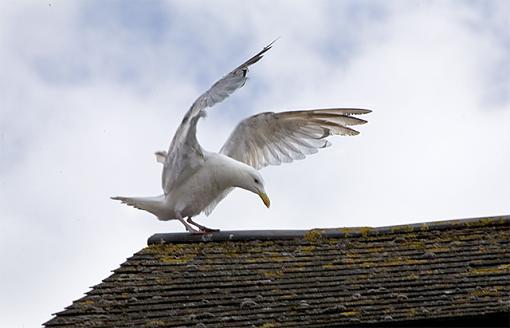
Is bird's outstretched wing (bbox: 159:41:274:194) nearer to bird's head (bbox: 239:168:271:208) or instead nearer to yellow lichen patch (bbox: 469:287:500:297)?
bird's head (bbox: 239:168:271:208)

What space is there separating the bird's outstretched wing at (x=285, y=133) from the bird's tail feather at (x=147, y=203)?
45.6 inches

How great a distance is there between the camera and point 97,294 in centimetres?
1028

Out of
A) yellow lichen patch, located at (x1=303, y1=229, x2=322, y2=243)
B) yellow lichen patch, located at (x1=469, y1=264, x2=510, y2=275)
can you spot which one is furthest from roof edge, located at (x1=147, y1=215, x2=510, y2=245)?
yellow lichen patch, located at (x1=469, y1=264, x2=510, y2=275)

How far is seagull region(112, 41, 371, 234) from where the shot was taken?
42.5 feet

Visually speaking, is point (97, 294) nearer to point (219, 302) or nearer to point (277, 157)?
point (219, 302)

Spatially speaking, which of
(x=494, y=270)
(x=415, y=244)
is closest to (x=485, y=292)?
(x=494, y=270)

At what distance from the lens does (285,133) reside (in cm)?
1448

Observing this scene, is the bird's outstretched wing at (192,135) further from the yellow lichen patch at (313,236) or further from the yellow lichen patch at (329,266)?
the yellow lichen patch at (329,266)

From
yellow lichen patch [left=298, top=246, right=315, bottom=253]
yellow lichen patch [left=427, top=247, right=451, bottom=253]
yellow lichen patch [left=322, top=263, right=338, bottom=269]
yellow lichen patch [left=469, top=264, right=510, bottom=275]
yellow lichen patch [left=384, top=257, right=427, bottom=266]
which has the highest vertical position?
yellow lichen patch [left=298, top=246, right=315, bottom=253]

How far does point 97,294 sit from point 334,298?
171 centimetres

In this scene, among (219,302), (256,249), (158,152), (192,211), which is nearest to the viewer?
(219,302)

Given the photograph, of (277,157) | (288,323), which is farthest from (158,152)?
(288,323)

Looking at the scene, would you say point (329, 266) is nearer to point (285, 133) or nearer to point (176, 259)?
point (176, 259)

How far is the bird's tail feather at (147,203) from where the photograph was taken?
13.4m
